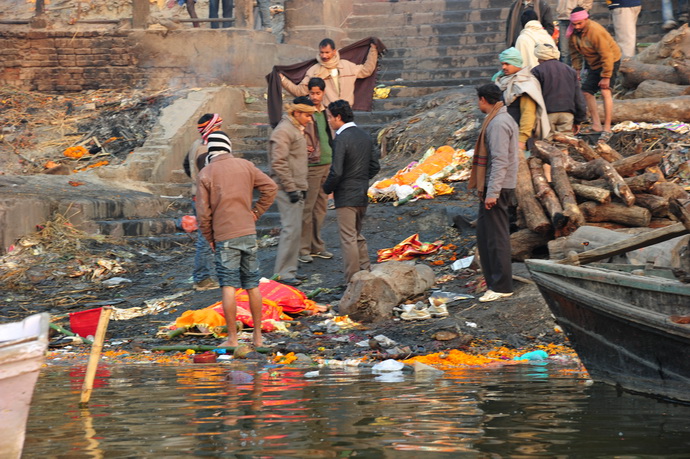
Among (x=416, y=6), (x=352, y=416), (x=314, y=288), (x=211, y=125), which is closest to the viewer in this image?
(x=352, y=416)

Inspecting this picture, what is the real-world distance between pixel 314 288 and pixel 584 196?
316cm

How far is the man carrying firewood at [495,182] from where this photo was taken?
10219 mm

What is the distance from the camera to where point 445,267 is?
12312 mm

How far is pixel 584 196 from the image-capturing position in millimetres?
11734

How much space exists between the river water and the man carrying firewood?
1.94 meters

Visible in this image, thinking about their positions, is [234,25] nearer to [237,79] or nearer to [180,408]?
[237,79]

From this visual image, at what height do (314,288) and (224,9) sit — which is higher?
(224,9)

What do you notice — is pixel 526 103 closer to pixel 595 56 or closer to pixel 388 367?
pixel 595 56

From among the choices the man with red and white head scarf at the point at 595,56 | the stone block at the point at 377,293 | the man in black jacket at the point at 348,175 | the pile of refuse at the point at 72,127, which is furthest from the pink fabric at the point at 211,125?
the pile of refuse at the point at 72,127

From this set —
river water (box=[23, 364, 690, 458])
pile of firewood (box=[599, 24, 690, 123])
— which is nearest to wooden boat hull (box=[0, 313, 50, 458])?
river water (box=[23, 364, 690, 458])

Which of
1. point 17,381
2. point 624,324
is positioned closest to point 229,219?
point 624,324

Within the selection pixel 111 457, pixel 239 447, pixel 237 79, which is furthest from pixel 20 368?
pixel 237 79

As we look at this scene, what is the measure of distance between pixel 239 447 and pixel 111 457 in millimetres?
676

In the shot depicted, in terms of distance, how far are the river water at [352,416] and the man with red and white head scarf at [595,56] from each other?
6.27 metres
